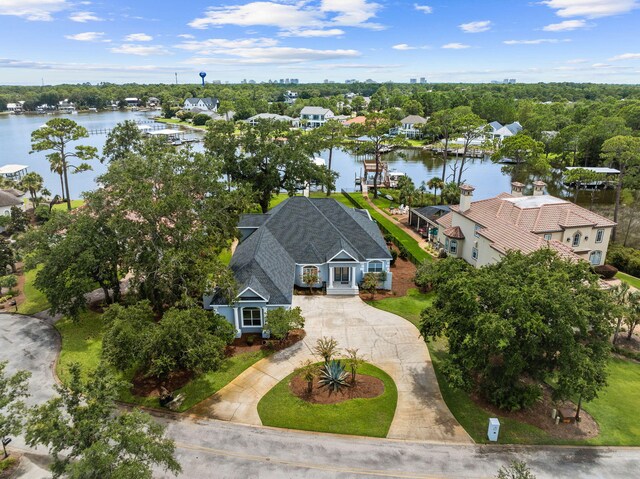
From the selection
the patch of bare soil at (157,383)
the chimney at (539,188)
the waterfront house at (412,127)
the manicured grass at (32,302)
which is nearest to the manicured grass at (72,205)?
the manicured grass at (32,302)

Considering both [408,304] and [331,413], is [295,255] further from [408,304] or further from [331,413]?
[331,413]

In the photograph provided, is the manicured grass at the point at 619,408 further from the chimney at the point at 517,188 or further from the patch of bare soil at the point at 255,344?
the chimney at the point at 517,188

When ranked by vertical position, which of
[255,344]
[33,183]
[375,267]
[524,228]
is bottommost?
[255,344]

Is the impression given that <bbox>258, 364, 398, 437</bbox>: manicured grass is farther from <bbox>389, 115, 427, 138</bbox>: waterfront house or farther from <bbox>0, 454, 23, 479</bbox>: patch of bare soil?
<bbox>389, 115, 427, 138</bbox>: waterfront house

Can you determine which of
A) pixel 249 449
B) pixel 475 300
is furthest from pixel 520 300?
pixel 249 449

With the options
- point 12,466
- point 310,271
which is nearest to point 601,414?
point 310,271

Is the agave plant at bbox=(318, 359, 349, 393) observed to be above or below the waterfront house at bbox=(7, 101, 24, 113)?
below

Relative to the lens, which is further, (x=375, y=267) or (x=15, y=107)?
(x=15, y=107)

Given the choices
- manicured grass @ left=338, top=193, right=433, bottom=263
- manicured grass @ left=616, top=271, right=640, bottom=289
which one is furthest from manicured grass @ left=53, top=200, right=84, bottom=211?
manicured grass @ left=616, top=271, right=640, bottom=289

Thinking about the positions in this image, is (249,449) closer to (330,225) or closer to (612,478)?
(612,478)
